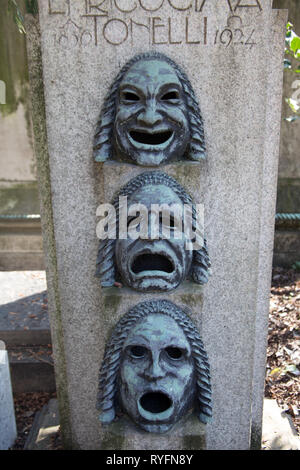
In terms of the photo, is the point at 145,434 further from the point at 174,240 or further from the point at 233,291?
the point at 174,240

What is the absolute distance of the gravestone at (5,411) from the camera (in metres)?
2.77

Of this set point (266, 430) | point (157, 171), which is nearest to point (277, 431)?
point (266, 430)

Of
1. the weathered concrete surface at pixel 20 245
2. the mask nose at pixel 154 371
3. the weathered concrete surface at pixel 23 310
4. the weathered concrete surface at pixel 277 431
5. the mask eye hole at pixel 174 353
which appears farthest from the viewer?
the weathered concrete surface at pixel 20 245

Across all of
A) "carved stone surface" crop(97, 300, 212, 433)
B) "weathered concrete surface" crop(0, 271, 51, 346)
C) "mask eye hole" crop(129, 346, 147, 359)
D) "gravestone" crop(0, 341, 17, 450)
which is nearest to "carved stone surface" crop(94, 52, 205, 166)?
"carved stone surface" crop(97, 300, 212, 433)

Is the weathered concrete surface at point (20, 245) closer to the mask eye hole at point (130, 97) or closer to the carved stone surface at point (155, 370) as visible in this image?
the carved stone surface at point (155, 370)

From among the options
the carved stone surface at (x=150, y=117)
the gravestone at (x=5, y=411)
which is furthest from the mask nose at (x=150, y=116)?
the gravestone at (x=5, y=411)

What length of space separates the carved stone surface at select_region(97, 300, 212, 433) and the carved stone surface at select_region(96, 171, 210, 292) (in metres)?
0.18

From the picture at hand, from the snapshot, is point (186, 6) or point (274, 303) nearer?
point (186, 6)

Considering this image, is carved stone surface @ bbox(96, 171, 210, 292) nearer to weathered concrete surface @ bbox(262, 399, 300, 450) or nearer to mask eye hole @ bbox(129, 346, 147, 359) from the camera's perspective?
mask eye hole @ bbox(129, 346, 147, 359)

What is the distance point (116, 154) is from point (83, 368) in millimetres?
1348

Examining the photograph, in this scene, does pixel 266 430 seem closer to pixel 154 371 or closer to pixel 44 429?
pixel 154 371

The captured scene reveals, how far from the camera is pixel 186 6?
6.55ft

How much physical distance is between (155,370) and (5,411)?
1.49 m
